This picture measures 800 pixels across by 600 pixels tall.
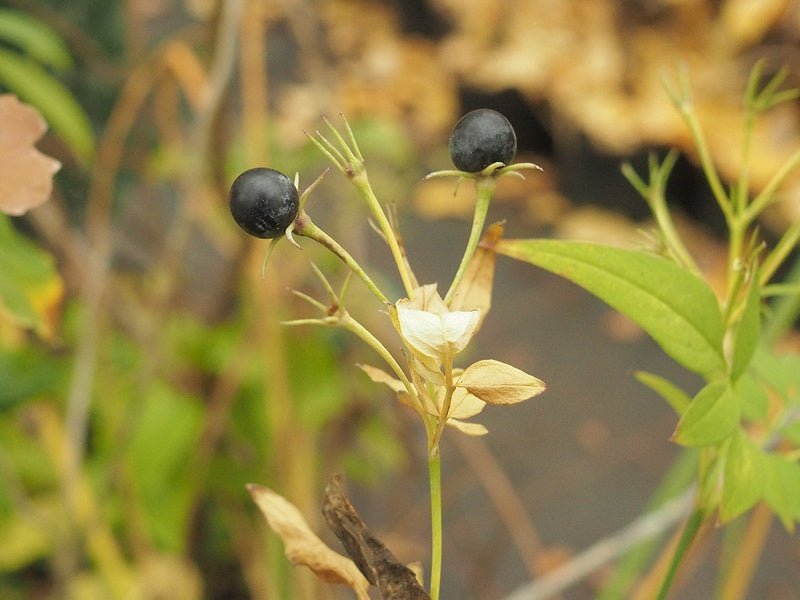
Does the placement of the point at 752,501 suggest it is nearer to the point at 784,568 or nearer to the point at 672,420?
the point at 784,568

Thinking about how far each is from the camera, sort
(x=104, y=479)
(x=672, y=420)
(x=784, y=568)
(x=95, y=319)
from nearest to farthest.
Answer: (x=95, y=319) < (x=104, y=479) < (x=784, y=568) < (x=672, y=420)

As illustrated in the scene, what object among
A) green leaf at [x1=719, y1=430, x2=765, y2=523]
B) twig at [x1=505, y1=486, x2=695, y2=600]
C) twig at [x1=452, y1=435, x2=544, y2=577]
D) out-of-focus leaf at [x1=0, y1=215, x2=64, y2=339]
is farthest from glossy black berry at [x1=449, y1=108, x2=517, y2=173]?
twig at [x1=452, y1=435, x2=544, y2=577]

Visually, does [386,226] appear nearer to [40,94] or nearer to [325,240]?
[325,240]

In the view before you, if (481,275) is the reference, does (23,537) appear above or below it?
below

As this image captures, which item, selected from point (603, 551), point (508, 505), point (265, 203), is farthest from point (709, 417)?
point (508, 505)

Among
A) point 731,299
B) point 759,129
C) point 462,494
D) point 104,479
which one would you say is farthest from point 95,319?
point 759,129

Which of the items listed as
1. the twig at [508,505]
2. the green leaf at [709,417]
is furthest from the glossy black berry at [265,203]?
the twig at [508,505]
